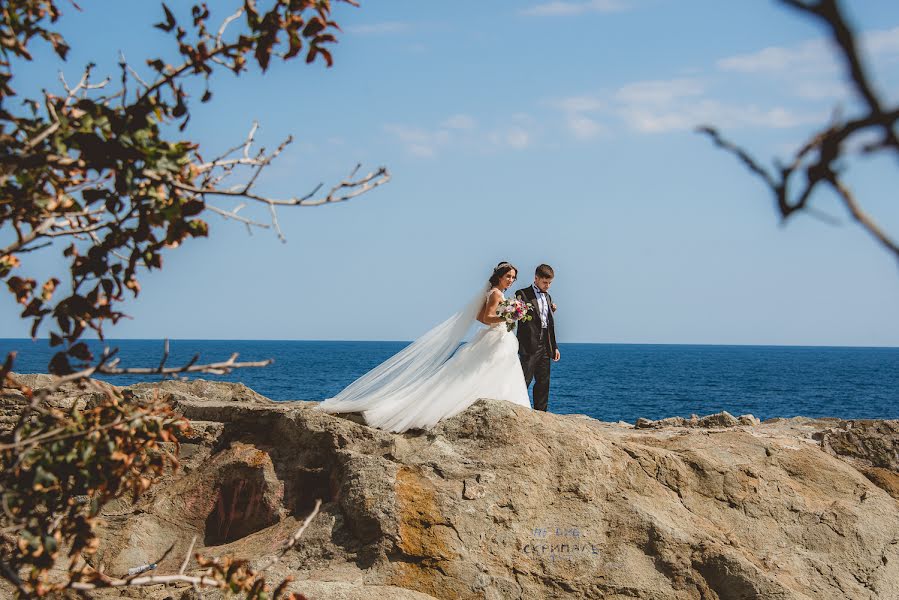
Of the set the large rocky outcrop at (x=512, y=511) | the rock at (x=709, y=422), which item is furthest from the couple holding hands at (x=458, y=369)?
the rock at (x=709, y=422)

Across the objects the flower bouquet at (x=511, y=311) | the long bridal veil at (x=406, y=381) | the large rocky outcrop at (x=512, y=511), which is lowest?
the large rocky outcrop at (x=512, y=511)

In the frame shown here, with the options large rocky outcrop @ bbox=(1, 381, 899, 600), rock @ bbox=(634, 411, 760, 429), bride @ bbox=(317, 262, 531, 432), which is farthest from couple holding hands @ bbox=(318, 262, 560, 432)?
rock @ bbox=(634, 411, 760, 429)

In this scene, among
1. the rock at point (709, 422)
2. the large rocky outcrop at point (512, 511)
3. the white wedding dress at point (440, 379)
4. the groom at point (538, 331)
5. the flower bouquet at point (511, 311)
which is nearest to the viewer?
the large rocky outcrop at point (512, 511)

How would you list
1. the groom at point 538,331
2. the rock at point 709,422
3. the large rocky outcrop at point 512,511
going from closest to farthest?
the large rocky outcrop at point 512,511
the groom at point 538,331
the rock at point 709,422

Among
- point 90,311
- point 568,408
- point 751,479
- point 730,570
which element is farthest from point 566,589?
point 568,408

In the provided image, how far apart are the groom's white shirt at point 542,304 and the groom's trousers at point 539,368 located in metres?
0.15

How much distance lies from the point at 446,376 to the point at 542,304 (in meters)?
2.40

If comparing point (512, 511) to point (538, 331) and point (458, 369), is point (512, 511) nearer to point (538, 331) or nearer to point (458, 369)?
point (458, 369)

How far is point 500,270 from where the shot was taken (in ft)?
37.1

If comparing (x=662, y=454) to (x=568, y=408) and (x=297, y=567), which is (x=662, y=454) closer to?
(x=297, y=567)

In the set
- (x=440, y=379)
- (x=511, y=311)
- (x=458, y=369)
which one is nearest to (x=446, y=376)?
(x=440, y=379)

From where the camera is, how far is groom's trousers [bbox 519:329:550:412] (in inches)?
484

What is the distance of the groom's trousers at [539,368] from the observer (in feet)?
40.4

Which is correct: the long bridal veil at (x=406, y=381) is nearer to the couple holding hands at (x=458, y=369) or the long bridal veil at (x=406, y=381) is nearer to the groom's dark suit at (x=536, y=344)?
the couple holding hands at (x=458, y=369)
